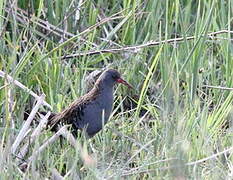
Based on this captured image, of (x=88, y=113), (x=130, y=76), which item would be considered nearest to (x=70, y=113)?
(x=88, y=113)

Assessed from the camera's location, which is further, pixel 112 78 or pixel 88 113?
pixel 112 78

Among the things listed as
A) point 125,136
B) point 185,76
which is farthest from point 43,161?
point 185,76

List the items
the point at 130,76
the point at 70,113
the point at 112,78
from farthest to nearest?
the point at 130,76 → the point at 112,78 → the point at 70,113

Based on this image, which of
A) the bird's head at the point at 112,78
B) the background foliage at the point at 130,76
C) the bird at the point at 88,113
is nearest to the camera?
the background foliage at the point at 130,76

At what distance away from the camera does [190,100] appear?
4543mm

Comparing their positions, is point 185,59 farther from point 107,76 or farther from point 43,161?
point 43,161

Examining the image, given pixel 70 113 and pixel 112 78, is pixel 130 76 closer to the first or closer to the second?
pixel 112 78

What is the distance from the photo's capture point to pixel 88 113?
470cm

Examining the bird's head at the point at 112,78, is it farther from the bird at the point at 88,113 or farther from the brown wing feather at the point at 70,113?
the brown wing feather at the point at 70,113

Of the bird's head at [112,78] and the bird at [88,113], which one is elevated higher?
the bird's head at [112,78]

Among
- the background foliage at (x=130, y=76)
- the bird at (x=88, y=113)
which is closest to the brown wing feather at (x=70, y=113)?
the bird at (x=88, y=113)

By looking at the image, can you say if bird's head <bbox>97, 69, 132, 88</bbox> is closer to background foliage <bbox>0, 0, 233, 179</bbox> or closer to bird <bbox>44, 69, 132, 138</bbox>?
bird <bbox>44, 69, 132, 138</bbox>

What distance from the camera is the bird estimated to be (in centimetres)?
463

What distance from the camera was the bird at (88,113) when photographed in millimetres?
4633
